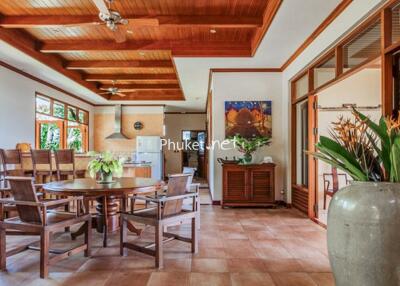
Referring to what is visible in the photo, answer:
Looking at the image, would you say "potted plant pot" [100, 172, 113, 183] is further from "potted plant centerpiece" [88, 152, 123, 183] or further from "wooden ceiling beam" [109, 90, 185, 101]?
"wooden ceiling beam" [109, 90, 185, 101]

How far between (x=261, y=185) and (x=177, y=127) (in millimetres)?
7312

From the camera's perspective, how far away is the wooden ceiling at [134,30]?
4.00 meters

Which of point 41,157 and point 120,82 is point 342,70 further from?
point 120,82

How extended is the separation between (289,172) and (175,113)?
749cm

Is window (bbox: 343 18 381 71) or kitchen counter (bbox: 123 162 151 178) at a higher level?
window (bbox: 343 18 381 71)

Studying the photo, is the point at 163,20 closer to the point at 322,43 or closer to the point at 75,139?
the point at 322,43

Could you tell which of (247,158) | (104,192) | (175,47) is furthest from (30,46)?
(247,158)

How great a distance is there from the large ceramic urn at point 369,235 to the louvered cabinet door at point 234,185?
12.0 feet

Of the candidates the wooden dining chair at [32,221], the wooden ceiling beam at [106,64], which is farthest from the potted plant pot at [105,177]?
the wooden ceiling beam at [106,64]

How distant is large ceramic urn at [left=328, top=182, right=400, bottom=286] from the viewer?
1670 millimetres

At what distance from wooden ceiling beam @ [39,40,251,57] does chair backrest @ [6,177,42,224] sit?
11.0ft

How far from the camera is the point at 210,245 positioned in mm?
3430

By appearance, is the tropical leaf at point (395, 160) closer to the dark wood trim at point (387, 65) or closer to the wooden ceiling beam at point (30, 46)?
the dark wood trim at point (387, 65)

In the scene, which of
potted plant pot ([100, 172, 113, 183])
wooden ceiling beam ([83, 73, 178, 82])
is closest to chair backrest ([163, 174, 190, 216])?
potted plant pot ([100, 172, 113, 183])
